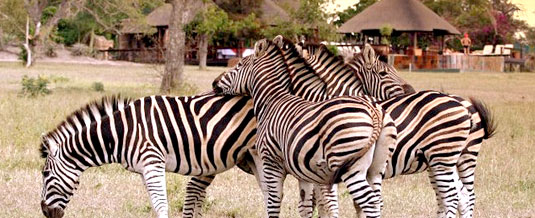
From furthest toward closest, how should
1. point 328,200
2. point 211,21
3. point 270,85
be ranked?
point 211,21
point 328,200
point 270,85

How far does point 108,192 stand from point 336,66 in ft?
9.72

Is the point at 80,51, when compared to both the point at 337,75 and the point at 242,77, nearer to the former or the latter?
the point at 337,75

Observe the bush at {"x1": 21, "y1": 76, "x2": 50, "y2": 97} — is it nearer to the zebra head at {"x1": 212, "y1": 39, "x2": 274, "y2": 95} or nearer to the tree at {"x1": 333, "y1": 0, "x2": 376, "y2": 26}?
the zebra head at {"x1": 212, "y1": 39, "x2": 274, "y2": 95}

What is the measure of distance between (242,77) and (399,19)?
144ft

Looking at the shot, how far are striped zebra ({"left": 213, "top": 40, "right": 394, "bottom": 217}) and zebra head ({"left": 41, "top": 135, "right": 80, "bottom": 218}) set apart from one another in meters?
1.42

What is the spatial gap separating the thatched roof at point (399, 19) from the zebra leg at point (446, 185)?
1681 inches

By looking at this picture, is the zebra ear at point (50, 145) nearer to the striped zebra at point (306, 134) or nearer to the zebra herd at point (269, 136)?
the zebra herd at point (269, 136)

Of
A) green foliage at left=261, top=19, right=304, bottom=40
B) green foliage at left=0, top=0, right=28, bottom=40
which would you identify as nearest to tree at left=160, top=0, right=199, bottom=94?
green foliage at left=261, top=19, right=304, bottom=40

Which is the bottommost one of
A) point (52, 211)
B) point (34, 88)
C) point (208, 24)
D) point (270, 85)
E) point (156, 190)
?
point (52, 211)

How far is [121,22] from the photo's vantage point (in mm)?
54188

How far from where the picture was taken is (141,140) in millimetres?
7148

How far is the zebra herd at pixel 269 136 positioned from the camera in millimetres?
6621

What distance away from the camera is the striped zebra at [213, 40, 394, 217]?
6230 millimetres

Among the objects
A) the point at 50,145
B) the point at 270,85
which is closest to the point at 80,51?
the point at 50,145
